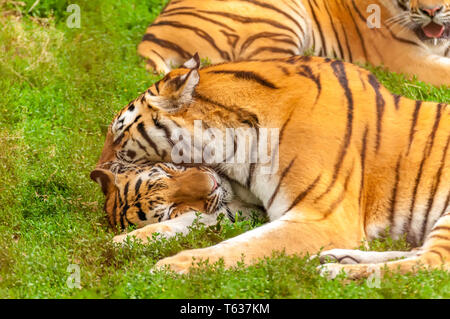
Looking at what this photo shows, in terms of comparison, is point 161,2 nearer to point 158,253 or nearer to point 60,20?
point 60,20

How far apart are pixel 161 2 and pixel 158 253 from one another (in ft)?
12.8

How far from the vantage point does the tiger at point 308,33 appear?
649cm

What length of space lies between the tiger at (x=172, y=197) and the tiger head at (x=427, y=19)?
2641 millimetres

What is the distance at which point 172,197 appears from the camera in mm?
4523

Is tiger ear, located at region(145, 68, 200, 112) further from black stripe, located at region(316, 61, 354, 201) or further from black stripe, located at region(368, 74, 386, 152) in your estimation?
black stripe, located at region(368, 74, 386, 152)

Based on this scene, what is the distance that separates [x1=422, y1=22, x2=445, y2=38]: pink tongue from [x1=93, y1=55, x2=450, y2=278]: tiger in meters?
2.18

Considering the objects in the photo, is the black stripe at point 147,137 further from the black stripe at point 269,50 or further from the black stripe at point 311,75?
the black stripe at point 269,50

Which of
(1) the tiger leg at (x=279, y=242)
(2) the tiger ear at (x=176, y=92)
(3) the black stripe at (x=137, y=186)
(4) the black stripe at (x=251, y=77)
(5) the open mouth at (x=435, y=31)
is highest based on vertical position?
(5) the open mouth at (x=435, y=31)

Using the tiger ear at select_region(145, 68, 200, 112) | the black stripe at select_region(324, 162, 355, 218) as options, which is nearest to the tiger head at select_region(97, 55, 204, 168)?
the tiger ear at select_region(145, 68, 200, 112)

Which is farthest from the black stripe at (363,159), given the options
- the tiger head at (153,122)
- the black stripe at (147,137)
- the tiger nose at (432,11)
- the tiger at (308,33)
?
the tiger nose at (432,11)

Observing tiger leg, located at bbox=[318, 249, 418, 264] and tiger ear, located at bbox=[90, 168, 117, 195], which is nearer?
tiger leg, located at bbox=[318, 249, 418, 264]

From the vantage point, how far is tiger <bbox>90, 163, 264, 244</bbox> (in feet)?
14.7

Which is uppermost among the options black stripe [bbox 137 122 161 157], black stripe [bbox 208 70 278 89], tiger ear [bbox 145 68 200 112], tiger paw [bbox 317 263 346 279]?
black stripe [bbox 208 70 278 89]

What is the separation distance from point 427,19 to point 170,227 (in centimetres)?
309
